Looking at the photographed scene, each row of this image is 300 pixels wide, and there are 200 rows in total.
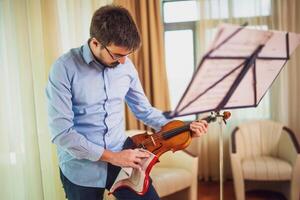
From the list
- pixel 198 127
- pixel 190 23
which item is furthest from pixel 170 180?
pixel 190 23

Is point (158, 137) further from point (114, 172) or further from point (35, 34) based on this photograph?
point (35, 34)

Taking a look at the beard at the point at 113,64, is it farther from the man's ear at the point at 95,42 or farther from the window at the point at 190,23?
the window at the point at 190,23

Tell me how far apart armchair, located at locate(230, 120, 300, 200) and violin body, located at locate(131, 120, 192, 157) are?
1370 mm

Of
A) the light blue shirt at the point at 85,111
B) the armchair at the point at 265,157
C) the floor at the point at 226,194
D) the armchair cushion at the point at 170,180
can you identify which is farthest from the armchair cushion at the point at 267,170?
the light blue shirt at the point at 85,111

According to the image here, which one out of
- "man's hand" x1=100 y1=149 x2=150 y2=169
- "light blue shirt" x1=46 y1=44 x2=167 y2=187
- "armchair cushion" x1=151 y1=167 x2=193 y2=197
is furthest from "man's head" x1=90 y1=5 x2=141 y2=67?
"armchair cushion" x1=151 y1=167 x2=193 y2=197

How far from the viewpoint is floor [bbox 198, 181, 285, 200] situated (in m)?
3.02

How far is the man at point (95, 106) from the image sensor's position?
4.12ft

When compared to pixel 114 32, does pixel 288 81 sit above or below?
below

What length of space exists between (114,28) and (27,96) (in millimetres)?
853

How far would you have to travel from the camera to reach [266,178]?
2686 millimetres

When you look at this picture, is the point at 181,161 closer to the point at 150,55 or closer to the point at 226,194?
the point at 226,194

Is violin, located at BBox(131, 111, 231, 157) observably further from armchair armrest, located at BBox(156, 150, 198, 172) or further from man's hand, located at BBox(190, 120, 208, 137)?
armchair armrest, located at BBox(156, 150, 198, 172)

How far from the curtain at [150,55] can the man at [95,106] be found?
1.67 metres

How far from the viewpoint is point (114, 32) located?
4.00 ft
